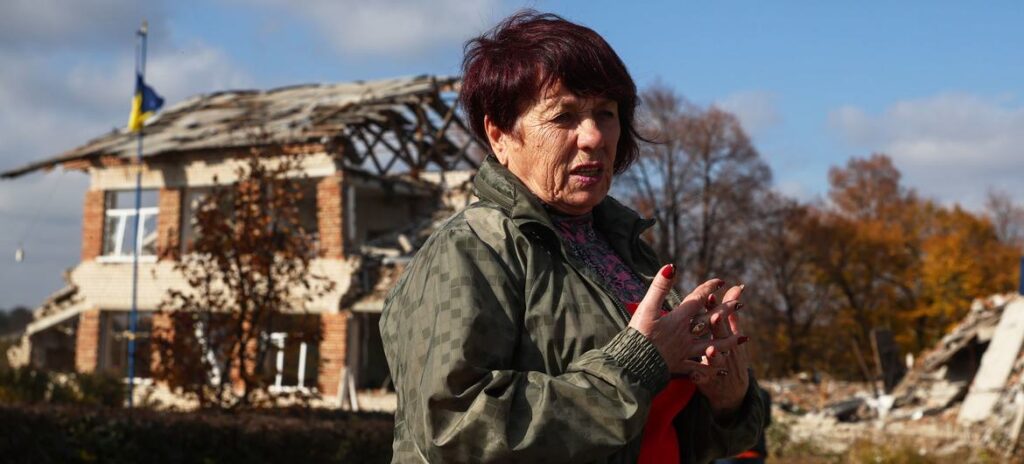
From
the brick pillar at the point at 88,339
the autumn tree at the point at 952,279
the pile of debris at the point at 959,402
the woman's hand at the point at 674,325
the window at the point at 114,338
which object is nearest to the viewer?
the woman's hand at the point at 674,325

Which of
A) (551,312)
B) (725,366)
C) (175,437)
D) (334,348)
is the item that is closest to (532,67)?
(551,312)

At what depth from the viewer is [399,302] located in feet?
7.29

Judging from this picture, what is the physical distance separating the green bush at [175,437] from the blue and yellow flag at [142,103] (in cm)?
1282

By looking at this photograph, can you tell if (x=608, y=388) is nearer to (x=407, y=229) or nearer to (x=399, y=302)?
(x=399, y=302)

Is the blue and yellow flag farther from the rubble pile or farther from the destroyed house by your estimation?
the rubble pile

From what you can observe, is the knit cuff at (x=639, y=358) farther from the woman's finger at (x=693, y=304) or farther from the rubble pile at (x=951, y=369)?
the rubble pile at (x=951, y=369)

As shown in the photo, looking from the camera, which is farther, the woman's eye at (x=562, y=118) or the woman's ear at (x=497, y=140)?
the woman's ear at (x=497, y=140)

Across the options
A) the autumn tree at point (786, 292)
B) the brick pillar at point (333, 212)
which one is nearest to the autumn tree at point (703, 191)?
the autumn tree at point (786, 292)

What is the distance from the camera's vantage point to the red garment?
2230 millimetres

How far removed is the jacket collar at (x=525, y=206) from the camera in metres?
2.20

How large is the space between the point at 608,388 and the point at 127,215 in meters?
29.3

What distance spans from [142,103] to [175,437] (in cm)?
1461

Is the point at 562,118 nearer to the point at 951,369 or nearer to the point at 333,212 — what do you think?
the point at 951,369

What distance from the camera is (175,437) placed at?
9297 mm
